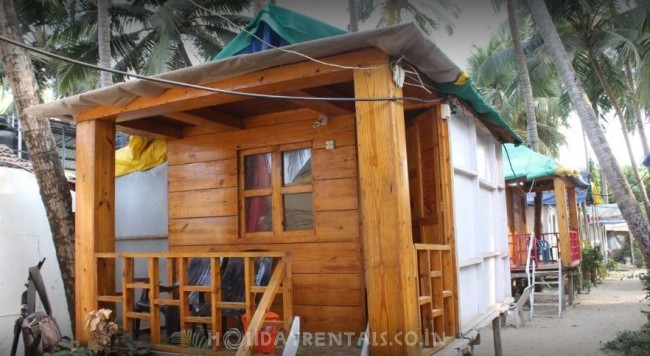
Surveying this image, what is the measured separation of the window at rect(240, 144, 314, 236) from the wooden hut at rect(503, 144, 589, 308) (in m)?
6.00

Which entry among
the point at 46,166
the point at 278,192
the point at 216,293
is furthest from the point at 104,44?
the point at 216,293

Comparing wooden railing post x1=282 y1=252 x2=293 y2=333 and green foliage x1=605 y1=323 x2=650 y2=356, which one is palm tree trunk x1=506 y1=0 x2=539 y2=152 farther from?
wooden railing post x1=282 y1=252 x2=293 y2=333

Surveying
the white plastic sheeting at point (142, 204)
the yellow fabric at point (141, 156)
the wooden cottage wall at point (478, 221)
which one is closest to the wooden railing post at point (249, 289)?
the wooden cottage wall at point (478, 221)

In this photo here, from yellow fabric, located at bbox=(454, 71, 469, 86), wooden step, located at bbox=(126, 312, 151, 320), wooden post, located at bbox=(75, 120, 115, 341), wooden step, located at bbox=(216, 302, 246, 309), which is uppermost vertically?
yellow fabric, located at bbox=(454, 71, 469, 86)

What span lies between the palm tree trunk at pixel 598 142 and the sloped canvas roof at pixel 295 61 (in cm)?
621

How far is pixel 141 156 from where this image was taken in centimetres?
727

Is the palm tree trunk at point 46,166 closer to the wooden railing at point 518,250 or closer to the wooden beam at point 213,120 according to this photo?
the wooden beam at point 213,120

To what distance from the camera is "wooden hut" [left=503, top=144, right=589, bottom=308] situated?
12.1 meters

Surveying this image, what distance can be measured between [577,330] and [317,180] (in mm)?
7081

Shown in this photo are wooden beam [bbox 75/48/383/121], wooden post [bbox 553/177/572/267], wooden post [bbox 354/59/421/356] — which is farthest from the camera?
wooden post [bbox 553/177/572/267]

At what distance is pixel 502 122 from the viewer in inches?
261

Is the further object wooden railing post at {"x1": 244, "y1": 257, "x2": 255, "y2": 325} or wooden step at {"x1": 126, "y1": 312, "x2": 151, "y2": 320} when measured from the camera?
wooden step at {"x1": 126, "y1": 312, "x2": 151, "y2": 320}

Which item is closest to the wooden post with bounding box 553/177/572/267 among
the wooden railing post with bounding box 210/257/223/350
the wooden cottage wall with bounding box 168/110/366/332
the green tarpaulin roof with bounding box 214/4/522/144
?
the wooden cottage wall with bounding box 168/110/366/332

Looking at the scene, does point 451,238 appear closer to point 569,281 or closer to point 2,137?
point 2,137
